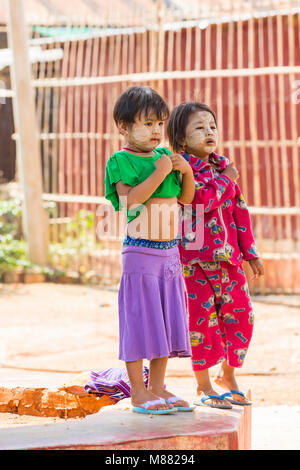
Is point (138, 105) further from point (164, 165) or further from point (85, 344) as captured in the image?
point (85, 344)

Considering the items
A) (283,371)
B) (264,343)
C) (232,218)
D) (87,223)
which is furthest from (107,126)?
(232,218)

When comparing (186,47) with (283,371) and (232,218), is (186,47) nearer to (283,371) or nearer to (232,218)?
(283,371)

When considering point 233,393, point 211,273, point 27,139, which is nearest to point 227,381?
point 233,393

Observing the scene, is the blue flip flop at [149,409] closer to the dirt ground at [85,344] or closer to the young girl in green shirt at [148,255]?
the young girl in green shirt at [148,255]

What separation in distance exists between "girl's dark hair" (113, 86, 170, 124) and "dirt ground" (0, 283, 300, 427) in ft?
4.29

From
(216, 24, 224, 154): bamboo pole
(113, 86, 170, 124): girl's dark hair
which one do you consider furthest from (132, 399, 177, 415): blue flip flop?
(216, 24, 224, 154): bamboo pole

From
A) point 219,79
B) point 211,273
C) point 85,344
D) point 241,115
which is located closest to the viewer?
point 211,273

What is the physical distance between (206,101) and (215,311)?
575 cm

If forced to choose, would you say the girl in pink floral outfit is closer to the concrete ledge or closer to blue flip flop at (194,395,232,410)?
blue flip flop at (194,395,232,410)

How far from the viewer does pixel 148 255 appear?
3139 mm

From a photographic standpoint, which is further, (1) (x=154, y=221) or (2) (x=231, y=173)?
(2) (x=231, y=173)

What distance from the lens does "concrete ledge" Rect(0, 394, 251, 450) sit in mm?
2789

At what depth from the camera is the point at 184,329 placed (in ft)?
10.4
